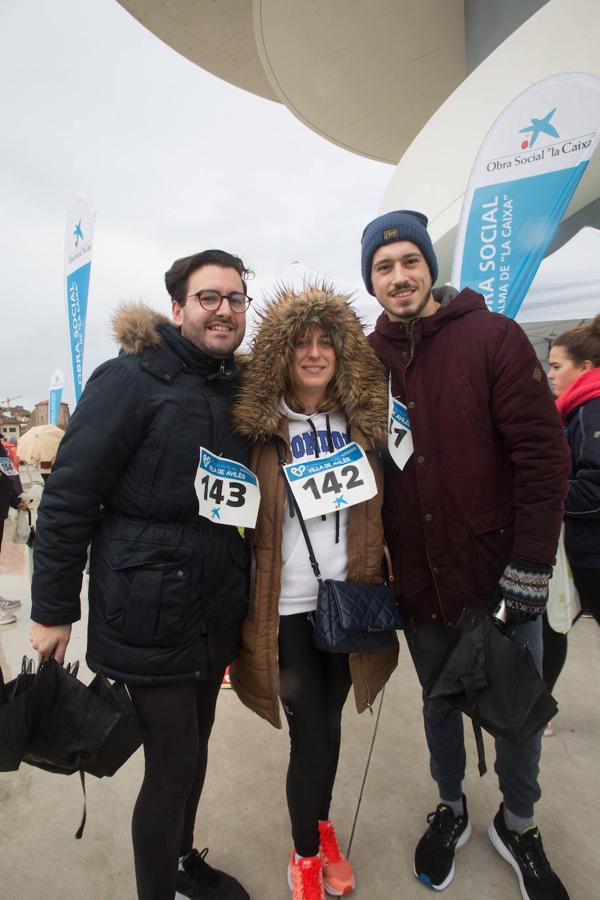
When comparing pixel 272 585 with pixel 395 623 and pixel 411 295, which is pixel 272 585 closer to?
pixel 395 623

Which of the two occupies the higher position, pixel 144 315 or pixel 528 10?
pixel 528 10

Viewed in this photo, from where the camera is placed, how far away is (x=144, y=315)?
1.56m

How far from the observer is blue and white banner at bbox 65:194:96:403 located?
5.20 m

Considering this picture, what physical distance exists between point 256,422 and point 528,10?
9.59 metres

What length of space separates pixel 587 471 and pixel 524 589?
844mm

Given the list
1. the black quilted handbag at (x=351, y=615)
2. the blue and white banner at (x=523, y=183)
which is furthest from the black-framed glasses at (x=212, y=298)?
the blue and white banner at (x=523, y=183)

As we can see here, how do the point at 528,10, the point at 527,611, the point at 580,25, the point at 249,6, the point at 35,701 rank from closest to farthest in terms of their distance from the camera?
the point at 35,701
the point at 527,611
the point at 580,25
the point at 528,10
the point at 249,6

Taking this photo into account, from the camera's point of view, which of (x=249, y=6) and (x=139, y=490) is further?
(x=249, y=6)

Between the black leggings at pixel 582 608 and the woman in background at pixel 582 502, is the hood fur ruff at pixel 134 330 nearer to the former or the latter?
the woman in background at pixel 582 502

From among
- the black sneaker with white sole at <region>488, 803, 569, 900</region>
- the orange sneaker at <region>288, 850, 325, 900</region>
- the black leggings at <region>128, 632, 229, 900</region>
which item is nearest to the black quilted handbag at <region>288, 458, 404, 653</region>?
the black leggings at <region>128, 632, 229, 900</region>

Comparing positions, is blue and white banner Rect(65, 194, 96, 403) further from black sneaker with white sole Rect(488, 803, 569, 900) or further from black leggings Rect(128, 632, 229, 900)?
black sneaker with white sole Rect(488, 803, 569, 900)

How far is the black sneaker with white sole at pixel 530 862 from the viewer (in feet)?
5.42

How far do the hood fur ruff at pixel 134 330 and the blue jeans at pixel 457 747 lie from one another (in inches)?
53.2

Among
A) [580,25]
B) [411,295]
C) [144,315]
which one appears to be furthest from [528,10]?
[144,315]
